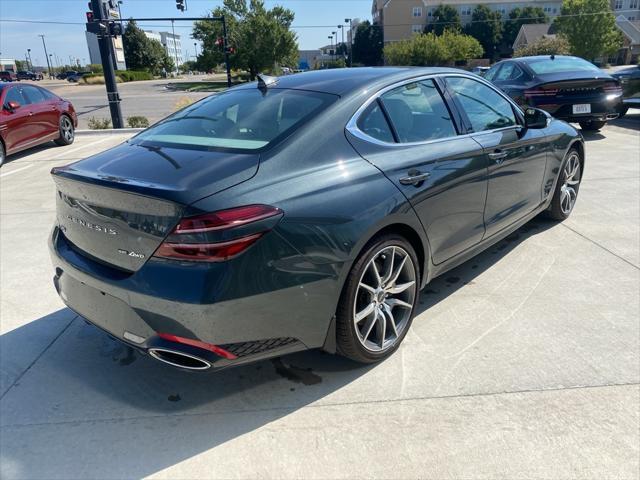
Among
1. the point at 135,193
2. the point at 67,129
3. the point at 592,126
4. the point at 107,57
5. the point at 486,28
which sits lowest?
the point at 592,126

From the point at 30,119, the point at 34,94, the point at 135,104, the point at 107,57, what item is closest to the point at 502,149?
the point at 30,119

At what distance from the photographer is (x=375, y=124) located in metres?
2.83

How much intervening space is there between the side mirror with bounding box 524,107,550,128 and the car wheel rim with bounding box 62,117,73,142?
414 inches

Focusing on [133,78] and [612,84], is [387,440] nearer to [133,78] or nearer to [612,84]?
[612,84]

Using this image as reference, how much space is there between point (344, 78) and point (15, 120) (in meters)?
8.96

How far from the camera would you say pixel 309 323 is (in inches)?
94.0

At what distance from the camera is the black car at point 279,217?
2.12m

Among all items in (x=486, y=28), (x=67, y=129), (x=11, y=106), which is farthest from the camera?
(x=486, y=28)

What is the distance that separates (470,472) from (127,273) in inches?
→ 68.2

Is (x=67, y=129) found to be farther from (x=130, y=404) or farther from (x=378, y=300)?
(x=378, y=300)

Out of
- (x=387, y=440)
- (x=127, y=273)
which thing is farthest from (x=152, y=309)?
(x=387, y=440)

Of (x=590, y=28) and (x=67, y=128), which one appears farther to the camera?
(x=590, y=28)

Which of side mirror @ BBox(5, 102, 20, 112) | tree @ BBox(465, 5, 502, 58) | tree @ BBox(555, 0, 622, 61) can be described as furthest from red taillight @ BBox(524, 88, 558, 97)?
tree @ BBox(465, 5, 502, 58)

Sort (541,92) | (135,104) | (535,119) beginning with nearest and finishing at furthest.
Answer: (535,119), (541,92), (135,104)
